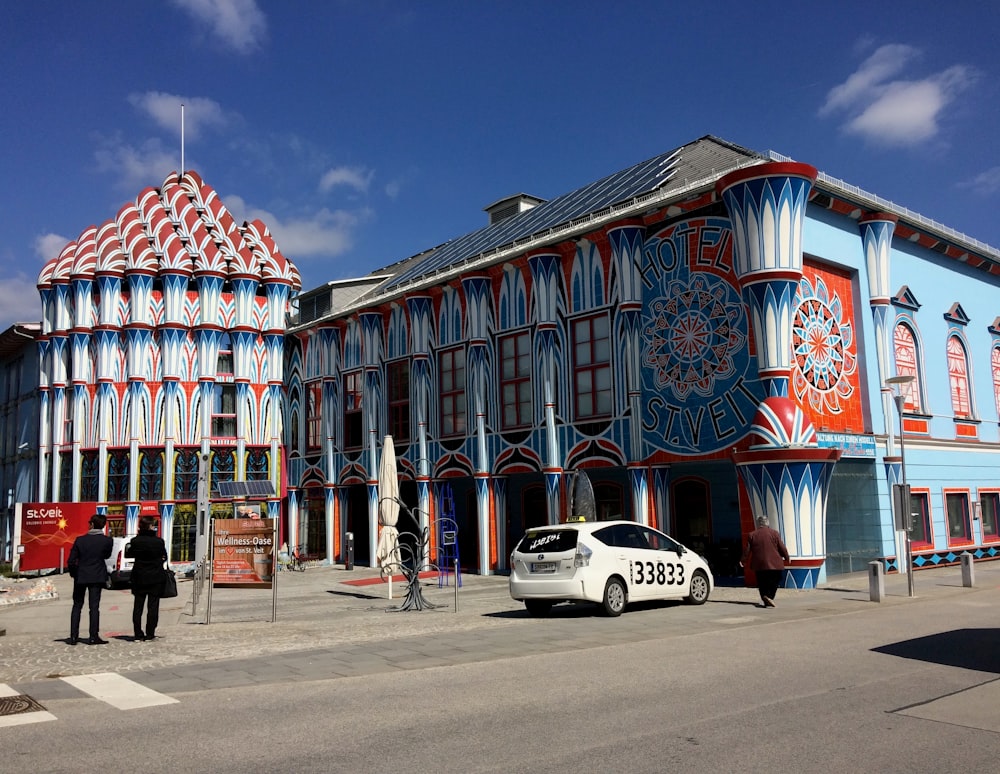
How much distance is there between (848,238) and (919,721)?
A: 18.8m

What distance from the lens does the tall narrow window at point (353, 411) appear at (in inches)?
1341

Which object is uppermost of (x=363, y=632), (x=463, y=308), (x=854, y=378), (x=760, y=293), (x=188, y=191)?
(x=188, y=191)

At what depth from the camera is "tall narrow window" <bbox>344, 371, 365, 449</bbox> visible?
34.1 meters

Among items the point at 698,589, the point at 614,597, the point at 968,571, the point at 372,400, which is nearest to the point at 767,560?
the point at 698,589

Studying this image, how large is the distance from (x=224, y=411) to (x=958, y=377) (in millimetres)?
28610

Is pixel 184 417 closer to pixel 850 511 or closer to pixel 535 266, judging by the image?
pixel 535 266

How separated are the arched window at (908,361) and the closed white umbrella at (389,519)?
14223 millimetres

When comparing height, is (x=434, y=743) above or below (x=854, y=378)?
below

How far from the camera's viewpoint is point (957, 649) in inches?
416

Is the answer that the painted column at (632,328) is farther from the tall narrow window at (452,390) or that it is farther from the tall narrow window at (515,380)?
the tall narrow window at (452,390)

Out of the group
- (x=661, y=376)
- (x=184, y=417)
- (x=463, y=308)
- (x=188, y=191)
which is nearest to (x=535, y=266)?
(x=463, y=308)

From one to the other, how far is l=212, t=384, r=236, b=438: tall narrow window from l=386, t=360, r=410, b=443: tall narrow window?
32.0ft

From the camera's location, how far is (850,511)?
75.2 ft

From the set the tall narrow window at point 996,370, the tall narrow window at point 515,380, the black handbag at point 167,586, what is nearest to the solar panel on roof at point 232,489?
the tall narrow window at point 515,380
